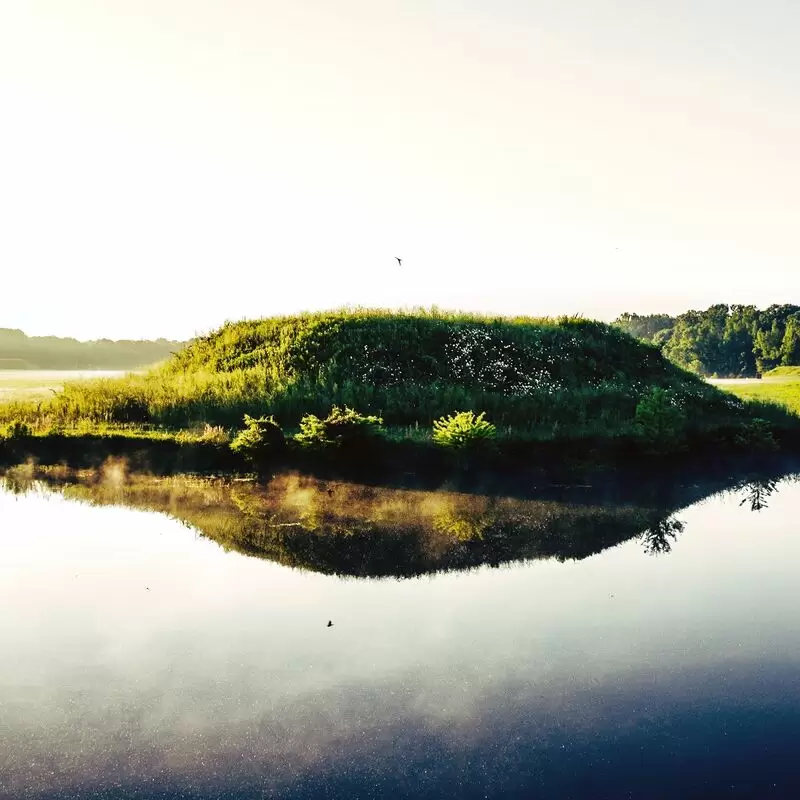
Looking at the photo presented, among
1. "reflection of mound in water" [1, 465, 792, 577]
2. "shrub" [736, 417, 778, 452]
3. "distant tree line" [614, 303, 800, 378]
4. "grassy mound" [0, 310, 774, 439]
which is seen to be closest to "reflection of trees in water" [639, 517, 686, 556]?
"reflection of mound in water" [1, 465, 792, 577]

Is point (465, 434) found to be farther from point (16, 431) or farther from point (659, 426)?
point (16, 431)

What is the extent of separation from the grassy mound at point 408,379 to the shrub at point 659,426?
895 millimetres

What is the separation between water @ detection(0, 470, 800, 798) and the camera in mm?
6963

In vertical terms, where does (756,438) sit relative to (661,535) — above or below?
above

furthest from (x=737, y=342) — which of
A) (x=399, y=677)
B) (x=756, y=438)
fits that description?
(x=399, y=677)

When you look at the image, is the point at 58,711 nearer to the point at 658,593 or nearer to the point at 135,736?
the point at 135,736

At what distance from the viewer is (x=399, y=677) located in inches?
348

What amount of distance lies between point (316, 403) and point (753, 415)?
70.3 ft

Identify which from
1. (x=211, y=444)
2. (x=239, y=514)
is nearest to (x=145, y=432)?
(x=211, y=444)

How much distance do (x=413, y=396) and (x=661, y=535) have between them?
15931 mm

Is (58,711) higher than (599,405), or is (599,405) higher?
(599,405)

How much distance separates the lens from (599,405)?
1271 inches

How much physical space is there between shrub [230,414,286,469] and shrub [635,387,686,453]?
13.8 m

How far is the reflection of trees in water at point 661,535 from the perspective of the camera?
50.0 feet
